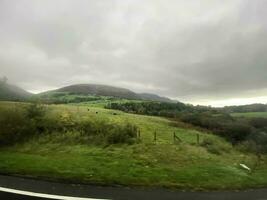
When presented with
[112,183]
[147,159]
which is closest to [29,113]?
[147,159]

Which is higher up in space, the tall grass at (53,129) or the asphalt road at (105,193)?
the tall grass at (53,129)

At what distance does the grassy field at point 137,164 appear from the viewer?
34.8 feet

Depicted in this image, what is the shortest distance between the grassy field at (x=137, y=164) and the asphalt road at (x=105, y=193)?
67 centimetres

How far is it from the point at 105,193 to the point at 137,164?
4.73 meters

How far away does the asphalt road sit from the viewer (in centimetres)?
835

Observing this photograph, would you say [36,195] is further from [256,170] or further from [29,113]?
[29,113]

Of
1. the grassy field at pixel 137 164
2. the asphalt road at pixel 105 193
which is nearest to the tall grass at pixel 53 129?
the grassy field at pixel 137 164

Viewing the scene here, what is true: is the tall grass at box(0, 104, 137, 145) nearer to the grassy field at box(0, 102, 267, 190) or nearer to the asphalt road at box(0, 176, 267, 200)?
the grassy field at box(0, 102, 267, 190)

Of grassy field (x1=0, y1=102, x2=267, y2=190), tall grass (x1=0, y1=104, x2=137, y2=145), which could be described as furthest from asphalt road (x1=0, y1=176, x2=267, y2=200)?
tall grass (x1=0, y1=104, x2=137, y2=145)

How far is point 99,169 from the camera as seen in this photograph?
12.1 metres

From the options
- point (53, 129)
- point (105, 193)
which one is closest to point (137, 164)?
point (105, 193)

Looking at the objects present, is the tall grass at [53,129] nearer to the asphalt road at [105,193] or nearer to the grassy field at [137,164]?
the grassy field at [137,164]

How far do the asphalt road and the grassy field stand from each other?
667 millimetres

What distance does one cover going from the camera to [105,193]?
872 centimetres
